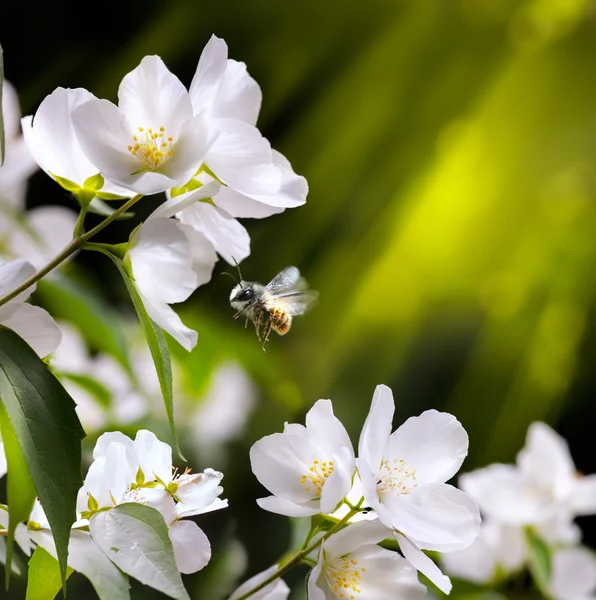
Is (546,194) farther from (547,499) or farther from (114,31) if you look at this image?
(547,499)

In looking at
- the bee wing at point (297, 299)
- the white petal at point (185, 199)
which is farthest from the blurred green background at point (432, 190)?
the white petal at point (185, 199)

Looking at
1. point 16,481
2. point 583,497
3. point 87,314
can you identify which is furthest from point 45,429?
point 583,497

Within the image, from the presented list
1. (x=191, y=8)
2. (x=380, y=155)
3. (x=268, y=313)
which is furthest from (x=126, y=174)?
(x=380, y=155)

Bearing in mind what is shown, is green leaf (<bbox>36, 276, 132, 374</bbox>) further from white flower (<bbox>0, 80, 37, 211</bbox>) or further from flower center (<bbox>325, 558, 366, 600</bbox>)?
flower center (<bbox>325, 558, 366, 600</bbox>)

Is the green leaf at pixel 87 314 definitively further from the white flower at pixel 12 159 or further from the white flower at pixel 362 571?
the white flower at pixel 362 571

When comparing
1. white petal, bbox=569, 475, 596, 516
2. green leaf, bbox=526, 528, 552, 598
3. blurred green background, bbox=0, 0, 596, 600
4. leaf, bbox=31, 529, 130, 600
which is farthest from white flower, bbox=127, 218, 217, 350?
blurred green background, bbox=0, 0, 596, 600

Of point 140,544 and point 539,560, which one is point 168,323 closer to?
point 140,544

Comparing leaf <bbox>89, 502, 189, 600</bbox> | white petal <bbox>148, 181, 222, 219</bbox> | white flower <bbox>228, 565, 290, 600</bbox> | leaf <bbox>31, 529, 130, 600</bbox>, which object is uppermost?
white petal <bbox>148, 181, 222, 219</bbox>
